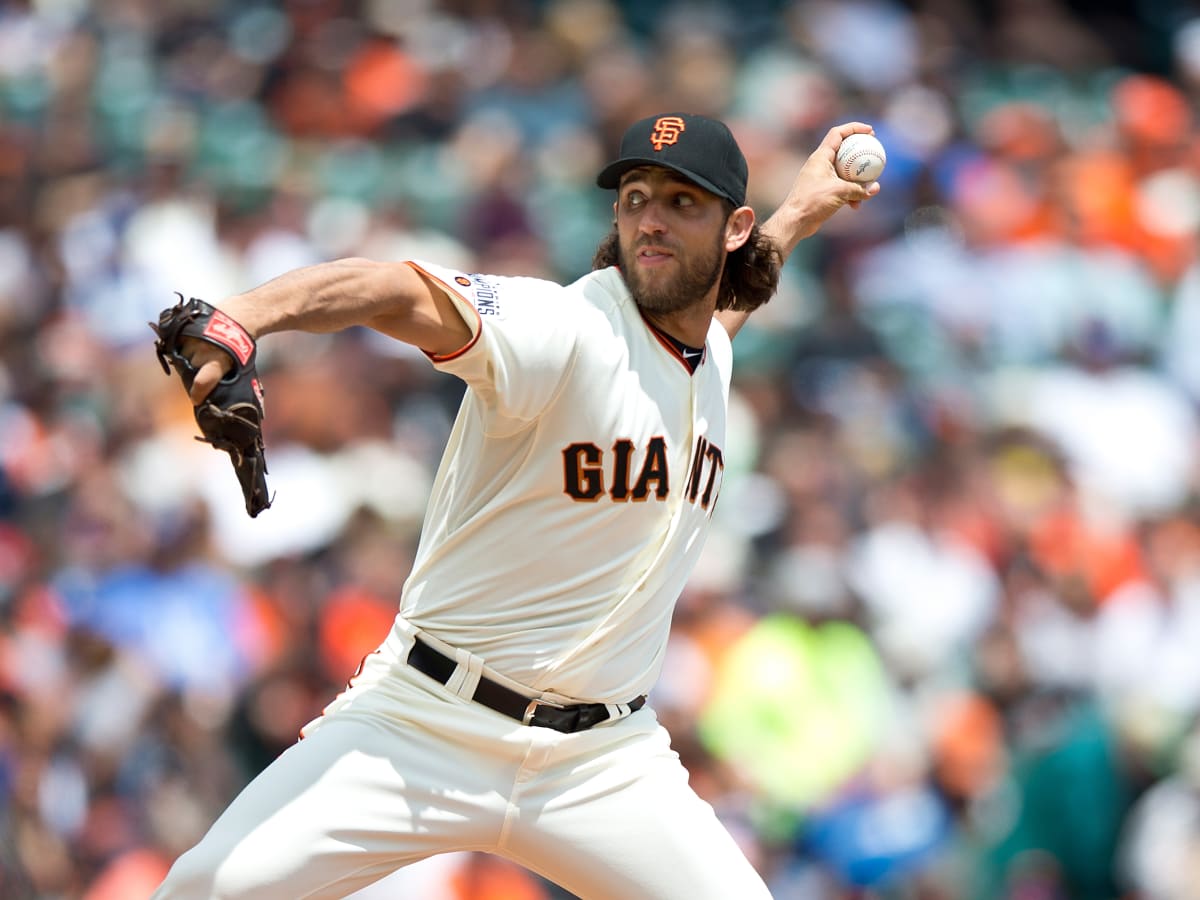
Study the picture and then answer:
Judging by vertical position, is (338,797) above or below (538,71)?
below

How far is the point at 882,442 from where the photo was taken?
9828mm

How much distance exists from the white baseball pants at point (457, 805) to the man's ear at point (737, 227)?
130cm

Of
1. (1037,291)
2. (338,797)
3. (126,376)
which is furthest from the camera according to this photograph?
(1037,291)

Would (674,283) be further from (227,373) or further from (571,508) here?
(227,373)

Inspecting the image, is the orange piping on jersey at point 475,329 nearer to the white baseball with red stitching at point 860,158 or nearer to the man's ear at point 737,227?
the man's ear at point 737,227

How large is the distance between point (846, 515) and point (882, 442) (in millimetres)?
768

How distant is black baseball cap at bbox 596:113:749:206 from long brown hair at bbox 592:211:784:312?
1.03 ft

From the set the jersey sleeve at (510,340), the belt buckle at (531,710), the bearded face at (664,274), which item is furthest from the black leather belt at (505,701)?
the bearded face at (664,274)

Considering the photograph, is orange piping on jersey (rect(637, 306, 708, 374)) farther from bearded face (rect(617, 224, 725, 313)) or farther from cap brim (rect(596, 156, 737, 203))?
cap brim (rect(596, 156, 737, 203))

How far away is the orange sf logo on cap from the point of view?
4316 mm

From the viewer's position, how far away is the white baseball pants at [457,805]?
3861 millimetres

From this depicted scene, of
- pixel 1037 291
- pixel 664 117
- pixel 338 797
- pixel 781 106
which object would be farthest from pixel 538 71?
pixel 338 797

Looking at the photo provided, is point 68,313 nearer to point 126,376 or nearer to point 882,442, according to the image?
point 126,376

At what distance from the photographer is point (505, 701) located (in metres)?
4.13
